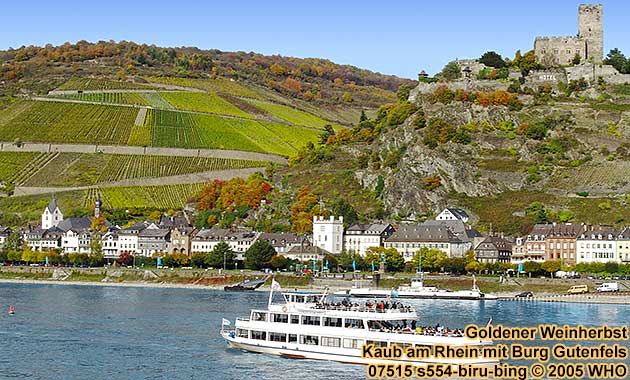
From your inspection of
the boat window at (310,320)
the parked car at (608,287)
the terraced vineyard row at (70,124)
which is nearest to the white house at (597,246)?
the parked car at (608,287)

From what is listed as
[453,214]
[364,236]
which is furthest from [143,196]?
[453,214]

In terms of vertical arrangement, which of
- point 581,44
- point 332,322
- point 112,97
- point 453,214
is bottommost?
point 332,322

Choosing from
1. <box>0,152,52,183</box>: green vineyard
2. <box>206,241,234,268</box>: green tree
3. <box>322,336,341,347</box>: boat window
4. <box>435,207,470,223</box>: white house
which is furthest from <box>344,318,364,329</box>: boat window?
<box>0,152,52,183</box>: green vineyard

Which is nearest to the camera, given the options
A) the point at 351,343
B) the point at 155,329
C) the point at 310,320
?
the point at 351,343

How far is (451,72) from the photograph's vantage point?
154000mm

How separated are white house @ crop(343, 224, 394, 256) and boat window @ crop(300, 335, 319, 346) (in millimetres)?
70055

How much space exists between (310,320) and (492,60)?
106329mm

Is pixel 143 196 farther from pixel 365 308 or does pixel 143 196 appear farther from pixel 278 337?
pixel 365 308

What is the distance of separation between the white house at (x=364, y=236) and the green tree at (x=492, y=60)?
38569 mm

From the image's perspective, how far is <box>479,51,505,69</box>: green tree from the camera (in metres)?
154

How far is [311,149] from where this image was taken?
15562 centimetres

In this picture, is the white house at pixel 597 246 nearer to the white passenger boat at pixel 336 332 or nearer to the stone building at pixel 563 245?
the stone building at pixel 563 245

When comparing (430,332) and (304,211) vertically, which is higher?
(304,211)

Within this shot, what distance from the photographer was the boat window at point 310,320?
53.8m
